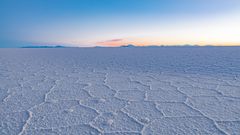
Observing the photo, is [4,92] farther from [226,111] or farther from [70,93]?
[226,111]

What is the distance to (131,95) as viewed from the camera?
1.59 metres

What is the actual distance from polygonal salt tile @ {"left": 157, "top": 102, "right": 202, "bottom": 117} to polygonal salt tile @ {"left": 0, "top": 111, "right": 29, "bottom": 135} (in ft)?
2.52

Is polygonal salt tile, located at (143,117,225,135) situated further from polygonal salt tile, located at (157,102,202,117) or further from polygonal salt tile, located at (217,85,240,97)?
polygonal salt tile, located at (217,85,240,97)

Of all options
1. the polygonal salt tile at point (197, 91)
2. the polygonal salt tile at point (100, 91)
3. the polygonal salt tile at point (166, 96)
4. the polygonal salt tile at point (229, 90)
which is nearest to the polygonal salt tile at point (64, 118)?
the polygonal salt tile at point (100, 91)

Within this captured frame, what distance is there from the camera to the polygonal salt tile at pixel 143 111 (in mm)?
1146

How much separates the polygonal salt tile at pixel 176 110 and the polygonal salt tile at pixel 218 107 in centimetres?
6

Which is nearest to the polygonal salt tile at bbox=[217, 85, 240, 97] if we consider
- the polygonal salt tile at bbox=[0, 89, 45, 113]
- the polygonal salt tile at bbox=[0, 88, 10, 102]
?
the polygonal salt tile at bbox=[0, 89, 45, 113]

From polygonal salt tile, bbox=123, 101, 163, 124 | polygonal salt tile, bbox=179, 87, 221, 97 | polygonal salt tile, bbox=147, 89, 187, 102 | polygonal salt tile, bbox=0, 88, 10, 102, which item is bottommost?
polygonal salt tile, bbox=123, 101, 163, 124

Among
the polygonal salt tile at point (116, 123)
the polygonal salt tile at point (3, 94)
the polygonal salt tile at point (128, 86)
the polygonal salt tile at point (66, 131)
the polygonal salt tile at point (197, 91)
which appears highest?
the polygonal salt tile at point (3, 94)

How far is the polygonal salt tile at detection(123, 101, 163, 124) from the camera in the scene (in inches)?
45.1

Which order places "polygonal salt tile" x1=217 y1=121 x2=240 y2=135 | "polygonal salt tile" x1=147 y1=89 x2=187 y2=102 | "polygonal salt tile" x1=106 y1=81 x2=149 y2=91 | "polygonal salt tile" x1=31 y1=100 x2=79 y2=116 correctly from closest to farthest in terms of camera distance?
"polygonal salt tile" x1=217 y1=121 x2=240 y2=135 < "polygonal salt tile" x1=31 y1=100 x2=79 y2=116 < "polygonal salt tile" x1=147 y1=89 x2=187 y2=102 < "polygonal salt tile" x1=106 y1=81 x2=149 y2=91

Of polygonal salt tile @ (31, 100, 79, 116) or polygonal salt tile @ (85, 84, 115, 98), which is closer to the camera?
polygonal salt tile @ (31, 100, 79, 116)

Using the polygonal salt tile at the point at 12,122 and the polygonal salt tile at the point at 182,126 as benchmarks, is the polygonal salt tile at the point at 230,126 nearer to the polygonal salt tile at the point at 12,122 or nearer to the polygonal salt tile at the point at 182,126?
the polygonal salt tile at the point at 182,126

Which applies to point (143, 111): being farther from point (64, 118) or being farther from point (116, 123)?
point (64, 118)
